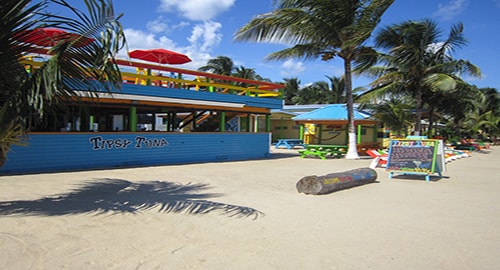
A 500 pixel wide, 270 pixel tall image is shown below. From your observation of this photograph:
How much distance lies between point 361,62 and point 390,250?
1645 cm

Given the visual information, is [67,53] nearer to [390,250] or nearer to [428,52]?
[390,250]

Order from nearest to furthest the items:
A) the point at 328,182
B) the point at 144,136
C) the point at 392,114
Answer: the point at 328,182 < the point at 144,136 < the point at 392,114

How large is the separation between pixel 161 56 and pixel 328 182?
985 cm

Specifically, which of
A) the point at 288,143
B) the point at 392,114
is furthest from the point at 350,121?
the point at 288,143

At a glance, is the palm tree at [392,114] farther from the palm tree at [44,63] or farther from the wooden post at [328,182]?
the palm tree at [44,63]

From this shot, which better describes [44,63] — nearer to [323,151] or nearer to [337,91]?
[323,151]

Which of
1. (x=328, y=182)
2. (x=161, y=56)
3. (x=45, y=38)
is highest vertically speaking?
(x=161, y=56)

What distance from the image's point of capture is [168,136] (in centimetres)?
1390

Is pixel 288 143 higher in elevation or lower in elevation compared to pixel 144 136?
lower

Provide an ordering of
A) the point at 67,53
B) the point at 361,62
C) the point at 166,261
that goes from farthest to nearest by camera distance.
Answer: the point at 361,62, the point at 67,53, the point at 166,261

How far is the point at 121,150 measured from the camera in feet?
41.3

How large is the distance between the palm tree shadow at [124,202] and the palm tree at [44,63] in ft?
3.54

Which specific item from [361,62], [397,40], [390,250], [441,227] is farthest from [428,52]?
[390,250]

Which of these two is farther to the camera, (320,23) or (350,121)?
(350,121)
